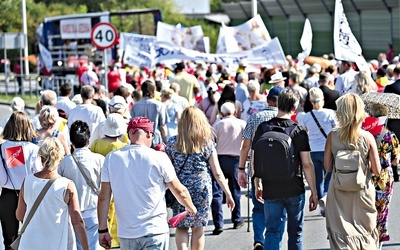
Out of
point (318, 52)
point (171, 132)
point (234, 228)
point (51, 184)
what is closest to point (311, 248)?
point (234, 228)

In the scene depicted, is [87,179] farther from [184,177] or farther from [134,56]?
[134,56]

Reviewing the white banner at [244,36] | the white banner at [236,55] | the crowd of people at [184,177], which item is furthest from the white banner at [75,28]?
the crowd of people at [184,177]

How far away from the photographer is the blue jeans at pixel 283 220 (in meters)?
8.81

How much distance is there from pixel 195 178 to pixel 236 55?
11.6 metres

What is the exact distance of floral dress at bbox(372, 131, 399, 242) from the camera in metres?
9.18

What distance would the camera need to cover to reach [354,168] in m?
8.41

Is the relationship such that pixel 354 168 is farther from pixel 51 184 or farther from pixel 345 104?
pixel 51 184

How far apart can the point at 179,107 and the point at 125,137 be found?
4.11m

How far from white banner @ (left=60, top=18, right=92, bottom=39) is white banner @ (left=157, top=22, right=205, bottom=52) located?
14.3 m

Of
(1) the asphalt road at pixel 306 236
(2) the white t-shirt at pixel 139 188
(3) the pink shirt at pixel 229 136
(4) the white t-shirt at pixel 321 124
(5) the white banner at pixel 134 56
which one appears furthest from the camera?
(5) the white banner at pixel 134 56

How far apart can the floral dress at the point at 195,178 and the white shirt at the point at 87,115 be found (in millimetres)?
4114

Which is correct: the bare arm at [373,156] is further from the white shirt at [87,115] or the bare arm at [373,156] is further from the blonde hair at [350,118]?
the white shirt at [87,115]

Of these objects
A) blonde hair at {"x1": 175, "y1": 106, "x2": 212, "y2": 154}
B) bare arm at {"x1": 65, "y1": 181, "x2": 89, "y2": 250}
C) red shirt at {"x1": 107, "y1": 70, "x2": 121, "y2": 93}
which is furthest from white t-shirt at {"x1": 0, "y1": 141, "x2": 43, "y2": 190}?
red shirt at {"x1": 107, "y1": 70, "x2": 121, "y2": 93}

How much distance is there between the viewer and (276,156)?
8.58m
